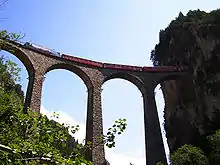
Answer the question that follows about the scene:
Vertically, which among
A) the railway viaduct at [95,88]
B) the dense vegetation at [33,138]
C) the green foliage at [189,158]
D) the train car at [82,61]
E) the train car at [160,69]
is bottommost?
the dense vegetation at [33,138]

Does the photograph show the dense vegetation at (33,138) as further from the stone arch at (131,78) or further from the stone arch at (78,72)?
the stone arch at (131,78)

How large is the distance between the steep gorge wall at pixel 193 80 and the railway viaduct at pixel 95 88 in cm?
376

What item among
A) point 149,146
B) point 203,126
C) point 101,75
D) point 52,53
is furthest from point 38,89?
point 203,126

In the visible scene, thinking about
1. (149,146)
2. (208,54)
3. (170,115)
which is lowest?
(149,146)

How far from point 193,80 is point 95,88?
9.91 meters

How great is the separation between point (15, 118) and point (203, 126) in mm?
22568

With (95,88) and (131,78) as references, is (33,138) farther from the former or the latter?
(131,78)

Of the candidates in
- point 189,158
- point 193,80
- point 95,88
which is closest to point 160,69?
point 193,80

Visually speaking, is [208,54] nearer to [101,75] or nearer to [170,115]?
[170,115]

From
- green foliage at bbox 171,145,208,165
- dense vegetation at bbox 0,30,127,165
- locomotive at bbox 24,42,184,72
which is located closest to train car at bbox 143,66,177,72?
locomotive at bbox 24,42,184,72

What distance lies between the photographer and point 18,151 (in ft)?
Answer: 12.6

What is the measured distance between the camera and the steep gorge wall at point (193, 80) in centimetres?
2492

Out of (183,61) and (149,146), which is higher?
(183,61)

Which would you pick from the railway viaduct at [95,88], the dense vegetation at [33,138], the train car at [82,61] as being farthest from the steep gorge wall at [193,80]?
the dense vegetation at [33,138]
